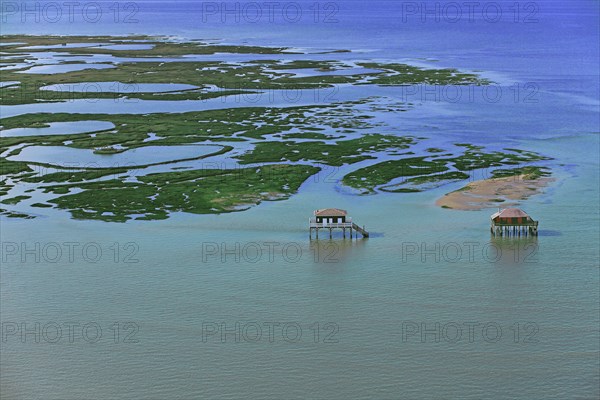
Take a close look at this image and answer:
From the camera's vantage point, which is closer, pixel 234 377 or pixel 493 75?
pixel 234 377

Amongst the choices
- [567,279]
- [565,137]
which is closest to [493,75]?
[565,137]

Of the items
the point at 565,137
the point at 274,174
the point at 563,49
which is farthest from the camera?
the point at 563,49

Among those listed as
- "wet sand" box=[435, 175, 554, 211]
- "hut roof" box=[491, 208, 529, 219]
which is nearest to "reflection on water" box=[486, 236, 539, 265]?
"hut roof" box=[491, 208, 529, 219]

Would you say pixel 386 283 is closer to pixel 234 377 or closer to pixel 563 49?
pixel 234 377

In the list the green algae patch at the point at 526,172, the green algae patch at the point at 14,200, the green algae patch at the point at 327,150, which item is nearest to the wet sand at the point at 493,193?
the green algae patch at the point at 526,172

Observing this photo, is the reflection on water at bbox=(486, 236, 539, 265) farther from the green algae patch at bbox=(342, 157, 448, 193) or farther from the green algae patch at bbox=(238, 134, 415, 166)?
the green algae patch at bbox=(238, 134, 415, 166)

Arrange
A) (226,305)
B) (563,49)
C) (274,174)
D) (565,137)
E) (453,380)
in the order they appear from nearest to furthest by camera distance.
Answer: (453,380)
(226,305)
(274,174)
(565,137)
(563,49)

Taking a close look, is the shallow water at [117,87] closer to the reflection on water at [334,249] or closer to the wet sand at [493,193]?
the wet sand at [493,193]
